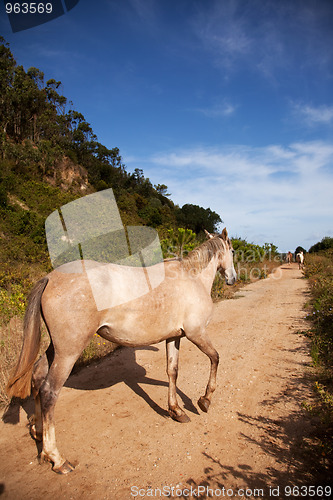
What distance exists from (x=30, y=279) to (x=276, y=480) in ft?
27.6

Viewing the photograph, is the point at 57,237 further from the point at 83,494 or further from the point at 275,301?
the point at 83,494

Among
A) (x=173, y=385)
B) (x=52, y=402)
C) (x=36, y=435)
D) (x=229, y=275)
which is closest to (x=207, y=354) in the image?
(x=173, y=385)

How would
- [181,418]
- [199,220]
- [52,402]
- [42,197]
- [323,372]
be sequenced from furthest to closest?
1. [199,220]
2. [42,197]
3. [323,372]
4. [181,418]
5. [52,402]

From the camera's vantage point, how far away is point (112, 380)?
14.9 ft

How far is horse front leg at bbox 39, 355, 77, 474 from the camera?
2607 mm

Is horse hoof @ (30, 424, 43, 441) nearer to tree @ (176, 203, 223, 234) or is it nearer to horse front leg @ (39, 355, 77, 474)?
horse front leg @ (39, 355, 77, 474)

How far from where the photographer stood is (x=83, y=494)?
2391mm

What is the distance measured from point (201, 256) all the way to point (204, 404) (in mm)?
1979

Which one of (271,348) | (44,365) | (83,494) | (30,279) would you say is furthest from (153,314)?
(30,279)

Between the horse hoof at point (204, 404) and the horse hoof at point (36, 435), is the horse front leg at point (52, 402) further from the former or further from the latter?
the horse hoof at point (204, 404)

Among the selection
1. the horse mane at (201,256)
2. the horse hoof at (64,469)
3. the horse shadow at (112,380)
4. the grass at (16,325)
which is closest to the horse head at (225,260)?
the horse mane at (201,256)

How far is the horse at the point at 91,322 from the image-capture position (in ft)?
8.63

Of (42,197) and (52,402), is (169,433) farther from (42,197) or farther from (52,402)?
(42,197)

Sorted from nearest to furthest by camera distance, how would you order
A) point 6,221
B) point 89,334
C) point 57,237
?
1. point 89,334
2. point 57,237
3. point 6,221
